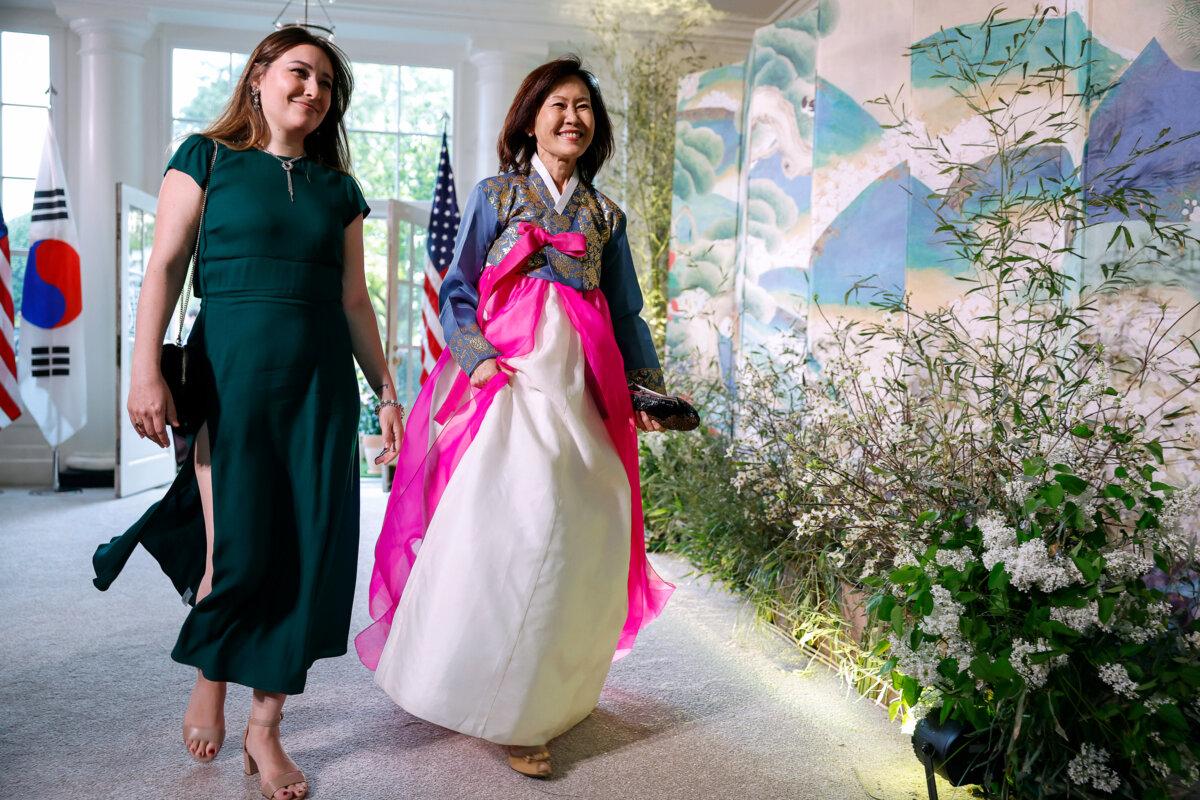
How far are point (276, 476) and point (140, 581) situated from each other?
6.99 feet

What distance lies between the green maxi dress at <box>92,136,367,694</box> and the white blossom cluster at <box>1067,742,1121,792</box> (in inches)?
52.9

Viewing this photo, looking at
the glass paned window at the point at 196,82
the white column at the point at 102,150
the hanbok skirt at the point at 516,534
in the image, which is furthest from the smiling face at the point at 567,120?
the glass paned window at the point at 196,82

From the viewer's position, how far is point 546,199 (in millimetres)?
2174

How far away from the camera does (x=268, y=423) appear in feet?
6.04

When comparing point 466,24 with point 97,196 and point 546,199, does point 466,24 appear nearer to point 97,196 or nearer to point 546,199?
point 97,196

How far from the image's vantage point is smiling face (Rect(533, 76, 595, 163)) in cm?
214

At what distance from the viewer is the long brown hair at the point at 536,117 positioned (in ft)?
7.15

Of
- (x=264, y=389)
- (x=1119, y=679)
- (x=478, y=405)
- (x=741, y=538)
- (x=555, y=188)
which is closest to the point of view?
(x=1119, y=679)

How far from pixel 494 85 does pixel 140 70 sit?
216cm

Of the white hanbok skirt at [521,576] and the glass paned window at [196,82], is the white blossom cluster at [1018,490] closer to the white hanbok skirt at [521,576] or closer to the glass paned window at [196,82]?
the white hanbok skirt at [521,576]

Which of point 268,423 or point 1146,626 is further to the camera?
point 268,423

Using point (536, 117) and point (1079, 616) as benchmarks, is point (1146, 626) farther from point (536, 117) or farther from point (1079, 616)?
point (536, 117)

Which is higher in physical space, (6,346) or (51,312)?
(51,312)

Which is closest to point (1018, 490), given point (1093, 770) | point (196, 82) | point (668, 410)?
point (1093, 770)
